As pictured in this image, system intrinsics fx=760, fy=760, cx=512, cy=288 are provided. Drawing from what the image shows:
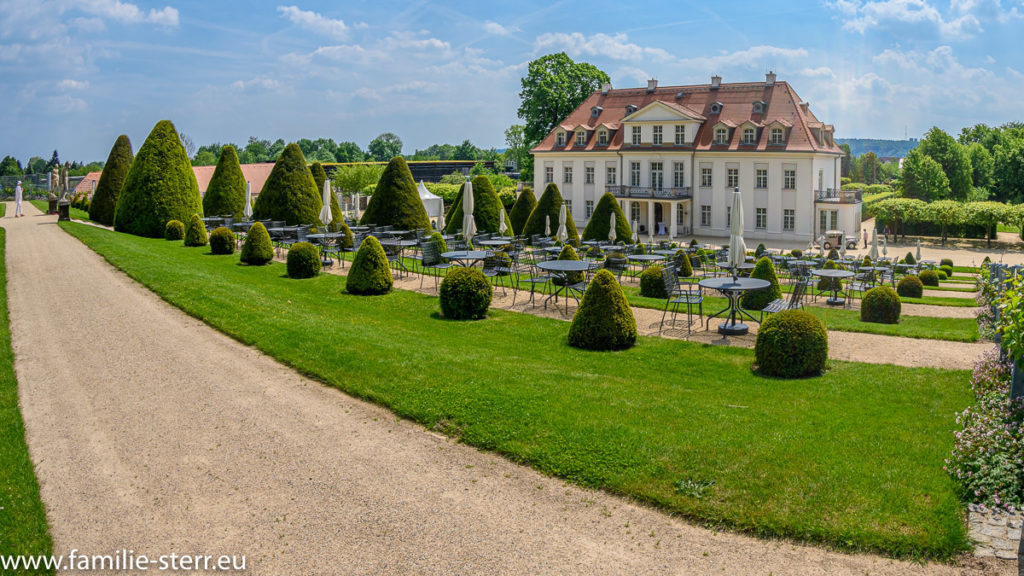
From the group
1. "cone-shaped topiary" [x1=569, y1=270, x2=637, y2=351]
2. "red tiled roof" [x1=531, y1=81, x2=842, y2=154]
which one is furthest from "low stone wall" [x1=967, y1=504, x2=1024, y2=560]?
"red tiled roof" [x1=531, y1=81, x2=842, y2=154]

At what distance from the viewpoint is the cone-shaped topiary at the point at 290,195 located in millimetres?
28969

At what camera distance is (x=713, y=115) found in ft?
158

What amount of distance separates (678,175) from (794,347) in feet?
128

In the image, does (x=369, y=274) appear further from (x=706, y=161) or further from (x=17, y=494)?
(x=706, y=161)

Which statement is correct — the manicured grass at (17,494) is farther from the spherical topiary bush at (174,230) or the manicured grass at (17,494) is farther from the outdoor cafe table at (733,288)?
the spherical topiary bush at (174,230)

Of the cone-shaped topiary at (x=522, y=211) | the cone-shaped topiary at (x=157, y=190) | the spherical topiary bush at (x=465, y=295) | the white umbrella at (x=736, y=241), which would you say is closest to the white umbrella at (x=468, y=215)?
the spherical topiary bush at (x=465, y=295)

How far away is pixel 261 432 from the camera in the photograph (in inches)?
310

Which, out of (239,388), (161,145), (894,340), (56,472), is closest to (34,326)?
(239,388)

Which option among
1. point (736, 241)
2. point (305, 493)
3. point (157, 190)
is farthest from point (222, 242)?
point (305, 493)

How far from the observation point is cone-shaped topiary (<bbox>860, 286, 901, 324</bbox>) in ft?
51.9

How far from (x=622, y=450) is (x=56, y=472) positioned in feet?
17.2

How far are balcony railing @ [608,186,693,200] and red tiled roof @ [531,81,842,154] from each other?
268cm

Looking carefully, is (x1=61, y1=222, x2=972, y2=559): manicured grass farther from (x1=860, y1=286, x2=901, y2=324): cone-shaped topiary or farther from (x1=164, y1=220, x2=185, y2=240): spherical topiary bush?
(x1=164, y1=220, x2=185, y2=240): spherical topiary bush

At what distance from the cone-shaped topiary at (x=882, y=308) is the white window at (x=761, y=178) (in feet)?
100
